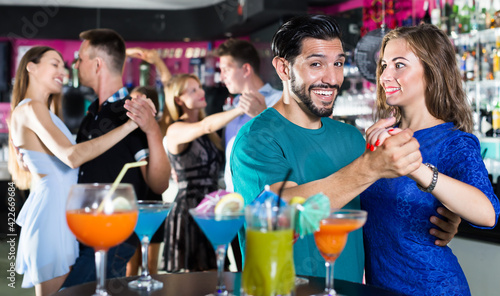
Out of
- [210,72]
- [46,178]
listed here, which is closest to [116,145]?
[46,178]

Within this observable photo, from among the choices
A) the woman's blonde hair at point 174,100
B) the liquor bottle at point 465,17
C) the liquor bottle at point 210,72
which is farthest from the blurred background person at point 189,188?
the liquor bottle at point 210,72

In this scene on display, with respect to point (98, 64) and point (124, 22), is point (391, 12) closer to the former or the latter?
point (98, 64)

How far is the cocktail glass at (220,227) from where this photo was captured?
1.28 metres

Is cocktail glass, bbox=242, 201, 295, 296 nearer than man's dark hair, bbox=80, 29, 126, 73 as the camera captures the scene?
Yes

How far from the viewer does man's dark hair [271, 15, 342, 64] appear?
194 cm

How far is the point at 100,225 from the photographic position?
1.22 m

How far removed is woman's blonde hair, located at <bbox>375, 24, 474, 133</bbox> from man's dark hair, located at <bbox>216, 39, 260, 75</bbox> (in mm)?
2105

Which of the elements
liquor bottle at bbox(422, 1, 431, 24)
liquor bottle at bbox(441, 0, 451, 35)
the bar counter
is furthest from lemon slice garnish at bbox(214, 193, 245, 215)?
liquor bottle at bbox(422, 1, 431, 24)

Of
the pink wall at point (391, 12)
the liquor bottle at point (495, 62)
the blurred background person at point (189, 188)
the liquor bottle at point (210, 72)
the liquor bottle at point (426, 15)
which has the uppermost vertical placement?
the pink wall at point (391, 12)

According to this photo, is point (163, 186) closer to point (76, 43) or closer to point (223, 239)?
point (223, 239)

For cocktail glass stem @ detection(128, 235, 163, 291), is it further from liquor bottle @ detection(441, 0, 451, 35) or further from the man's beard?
liquor bottle @ detection(441, 0, 451, 35)

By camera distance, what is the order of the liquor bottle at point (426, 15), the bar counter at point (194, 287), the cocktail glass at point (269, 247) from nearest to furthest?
Result: the cocktail glass at point (269, 247) < the bar counter at point (194, 287) < the liquor bottle at point (426, 15)

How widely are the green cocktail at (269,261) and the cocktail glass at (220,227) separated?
12 centimetres

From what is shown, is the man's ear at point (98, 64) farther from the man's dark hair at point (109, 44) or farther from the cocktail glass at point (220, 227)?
the cocktail glass at point (220, 227)
